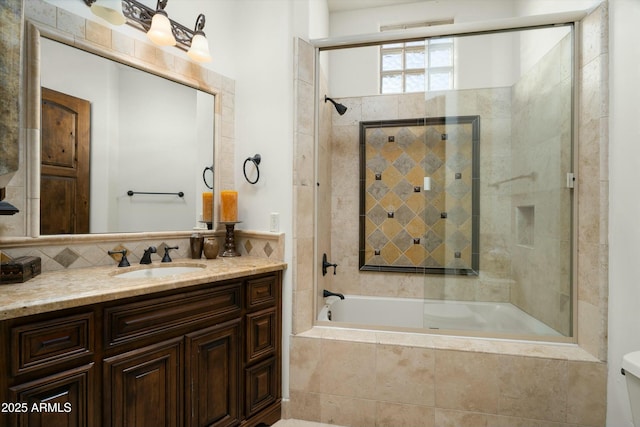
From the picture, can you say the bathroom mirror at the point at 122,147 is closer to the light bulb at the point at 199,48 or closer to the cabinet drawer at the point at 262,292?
the light bulb at the point at 199,48

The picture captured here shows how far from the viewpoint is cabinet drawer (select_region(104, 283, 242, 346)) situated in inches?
45.9

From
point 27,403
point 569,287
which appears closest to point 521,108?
point 569,287

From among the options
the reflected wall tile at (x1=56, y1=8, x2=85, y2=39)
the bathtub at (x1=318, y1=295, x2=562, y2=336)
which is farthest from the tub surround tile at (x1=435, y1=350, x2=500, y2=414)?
the reflected wall tile at (x1=56, y1=8, x2=85, y2=39)

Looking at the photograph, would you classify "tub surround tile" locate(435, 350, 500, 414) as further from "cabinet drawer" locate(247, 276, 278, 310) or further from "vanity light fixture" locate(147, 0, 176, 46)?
"vanity light fixture" locate(147, 0, 176, 46)

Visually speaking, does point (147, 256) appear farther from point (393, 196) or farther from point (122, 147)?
point (393, 196)

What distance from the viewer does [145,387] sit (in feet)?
4.10

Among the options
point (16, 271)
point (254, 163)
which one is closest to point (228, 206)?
point (254, 163)

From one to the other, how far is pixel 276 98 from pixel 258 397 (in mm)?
1755

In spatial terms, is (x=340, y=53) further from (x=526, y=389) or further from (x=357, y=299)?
(x=526, y=389)

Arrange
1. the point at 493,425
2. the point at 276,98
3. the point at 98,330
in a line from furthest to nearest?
the point at 276,98
the point at 493,425
the point at 98,330

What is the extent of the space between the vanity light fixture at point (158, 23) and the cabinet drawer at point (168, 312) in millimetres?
1353

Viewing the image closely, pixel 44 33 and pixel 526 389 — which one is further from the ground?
pixel 44 33

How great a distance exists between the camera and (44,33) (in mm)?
1389

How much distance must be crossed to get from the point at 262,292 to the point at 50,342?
909mm
